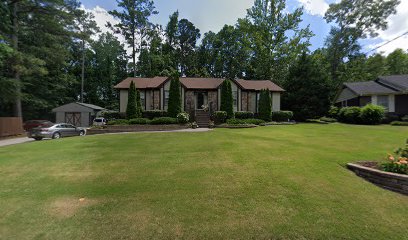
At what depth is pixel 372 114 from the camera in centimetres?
2306

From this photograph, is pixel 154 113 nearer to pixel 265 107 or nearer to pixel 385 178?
pixel 265 107

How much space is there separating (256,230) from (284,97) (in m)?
29.5

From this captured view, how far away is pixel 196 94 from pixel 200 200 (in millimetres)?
24065

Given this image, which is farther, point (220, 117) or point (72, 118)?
point (72, 118)

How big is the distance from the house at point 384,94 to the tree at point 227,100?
49.2 feet

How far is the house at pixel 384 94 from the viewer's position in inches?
1024

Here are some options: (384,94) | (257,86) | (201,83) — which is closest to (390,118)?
(384,94)

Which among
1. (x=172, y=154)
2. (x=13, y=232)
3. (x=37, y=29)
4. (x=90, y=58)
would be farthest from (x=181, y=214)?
(x=90, y=58)

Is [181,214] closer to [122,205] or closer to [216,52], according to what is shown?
[122,205]

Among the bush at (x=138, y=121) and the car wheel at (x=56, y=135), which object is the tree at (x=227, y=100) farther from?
the car wheel at (x=56, y=135)

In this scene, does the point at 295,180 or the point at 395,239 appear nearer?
the point at 395,239

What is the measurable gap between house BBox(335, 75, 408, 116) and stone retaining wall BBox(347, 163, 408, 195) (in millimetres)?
24999

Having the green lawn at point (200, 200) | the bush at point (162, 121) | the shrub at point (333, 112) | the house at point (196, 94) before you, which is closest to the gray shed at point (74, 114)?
the house at point (196, 94)

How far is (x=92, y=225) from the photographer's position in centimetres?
443
